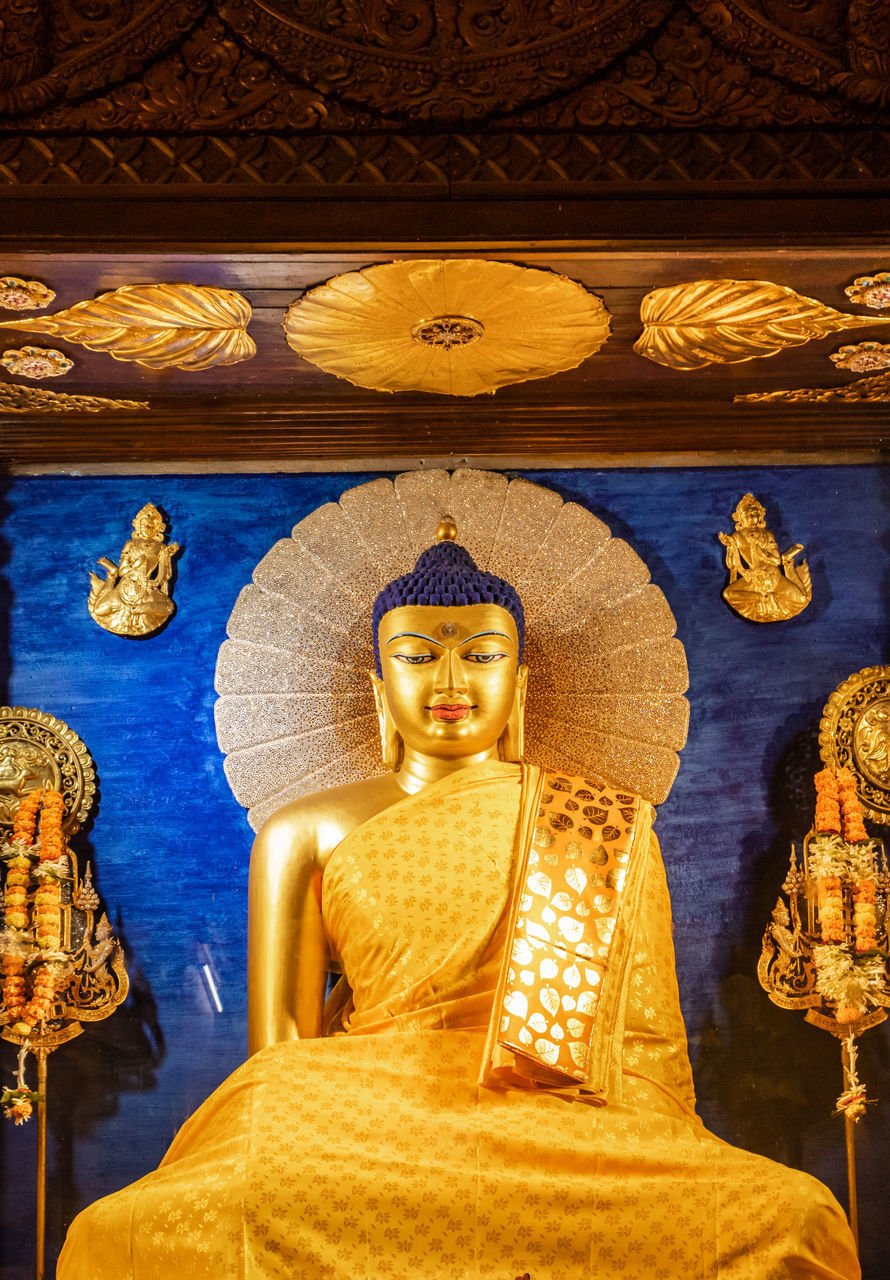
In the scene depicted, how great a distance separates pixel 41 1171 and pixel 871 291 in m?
3.73

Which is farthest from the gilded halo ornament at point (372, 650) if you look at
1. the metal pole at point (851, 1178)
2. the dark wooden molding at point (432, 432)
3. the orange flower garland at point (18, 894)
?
the metal pole at point (851, 1178)

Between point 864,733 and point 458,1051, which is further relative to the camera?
point 864,733

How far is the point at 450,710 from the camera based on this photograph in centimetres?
419

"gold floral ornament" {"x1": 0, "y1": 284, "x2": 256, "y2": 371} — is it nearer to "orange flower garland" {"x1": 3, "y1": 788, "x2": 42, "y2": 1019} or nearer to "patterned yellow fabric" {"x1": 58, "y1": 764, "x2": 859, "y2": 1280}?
"orange flower garland" {"x1": 3, "y1": 788, "x2": 42, "y2": 1019}

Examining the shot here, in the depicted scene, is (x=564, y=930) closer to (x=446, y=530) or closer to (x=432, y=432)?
(x=446, y=530)

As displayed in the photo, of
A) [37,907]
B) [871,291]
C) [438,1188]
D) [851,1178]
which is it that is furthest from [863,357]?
[37,907]

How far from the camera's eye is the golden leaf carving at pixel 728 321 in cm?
394

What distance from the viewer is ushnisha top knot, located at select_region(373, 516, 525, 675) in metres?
4.30

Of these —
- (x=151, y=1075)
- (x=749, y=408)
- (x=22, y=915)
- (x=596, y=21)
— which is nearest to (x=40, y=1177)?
(x=151, y=1075)

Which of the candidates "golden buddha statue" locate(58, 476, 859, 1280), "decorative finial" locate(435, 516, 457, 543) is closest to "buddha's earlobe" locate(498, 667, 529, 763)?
"golden buddha statue" locate(58, 476, 859, 1280)

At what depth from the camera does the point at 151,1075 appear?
4.47 m

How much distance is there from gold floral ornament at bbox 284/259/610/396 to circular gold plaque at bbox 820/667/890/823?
Result: 153cm

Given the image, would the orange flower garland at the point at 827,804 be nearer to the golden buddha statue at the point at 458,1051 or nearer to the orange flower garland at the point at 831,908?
the orange flower garland at the point at 831,908

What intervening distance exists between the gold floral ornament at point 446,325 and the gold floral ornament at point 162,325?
0.19 m
